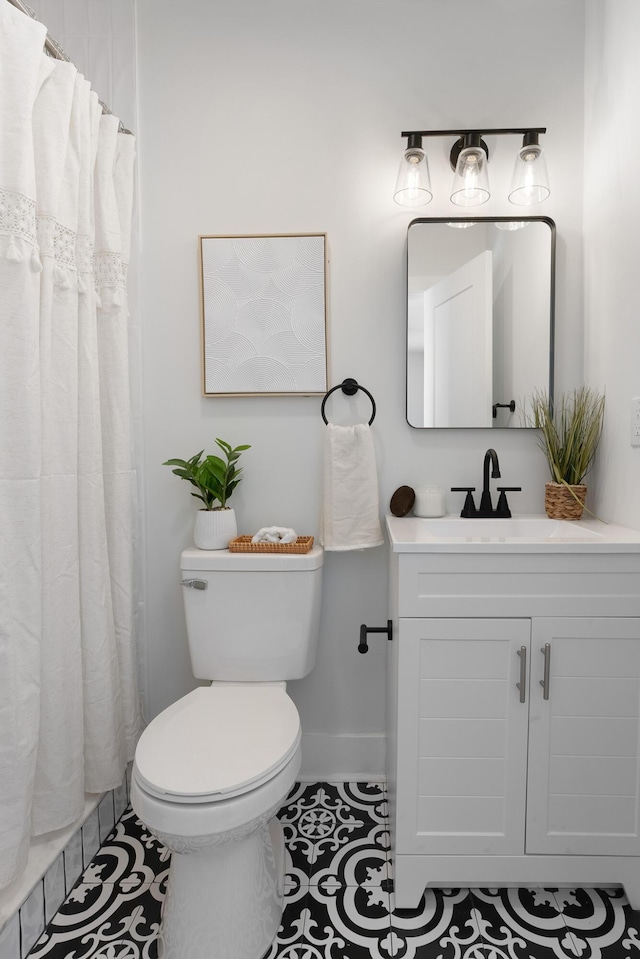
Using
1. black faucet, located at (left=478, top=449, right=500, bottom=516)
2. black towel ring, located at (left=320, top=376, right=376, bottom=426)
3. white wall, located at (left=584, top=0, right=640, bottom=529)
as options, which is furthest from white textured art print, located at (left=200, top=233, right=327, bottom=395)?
white wall, located at (left=584, top=0, right=640, bottom=529)

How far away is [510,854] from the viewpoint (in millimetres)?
1316

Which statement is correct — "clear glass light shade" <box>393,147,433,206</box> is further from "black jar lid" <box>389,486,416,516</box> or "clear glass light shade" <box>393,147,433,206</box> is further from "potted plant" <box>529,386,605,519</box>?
"black jar lid" <box>389,486,416,516</box>

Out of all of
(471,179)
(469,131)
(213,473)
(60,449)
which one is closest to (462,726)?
(213,473)

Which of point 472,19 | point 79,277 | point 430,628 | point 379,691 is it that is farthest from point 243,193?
point 379,691

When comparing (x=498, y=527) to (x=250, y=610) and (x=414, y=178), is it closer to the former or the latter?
(x=250, y=610)

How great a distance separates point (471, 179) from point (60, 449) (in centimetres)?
134

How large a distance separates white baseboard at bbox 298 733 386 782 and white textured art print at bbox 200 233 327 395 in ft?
3.73

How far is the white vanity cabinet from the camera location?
1.27m

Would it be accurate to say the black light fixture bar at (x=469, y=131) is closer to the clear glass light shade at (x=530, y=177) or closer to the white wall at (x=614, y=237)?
the clear glass light shade at (x=530, y=177)

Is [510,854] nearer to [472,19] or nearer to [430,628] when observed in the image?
[430,628]

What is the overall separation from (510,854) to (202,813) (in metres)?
0.76

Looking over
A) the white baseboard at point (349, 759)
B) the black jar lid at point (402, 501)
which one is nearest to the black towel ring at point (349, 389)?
the black jar lid at point (402, 501)

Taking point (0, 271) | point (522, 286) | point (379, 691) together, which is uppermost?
point (522, 286)

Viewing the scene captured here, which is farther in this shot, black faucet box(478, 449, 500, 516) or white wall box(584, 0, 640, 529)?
black faucet box(478, 449, 500, 516)
